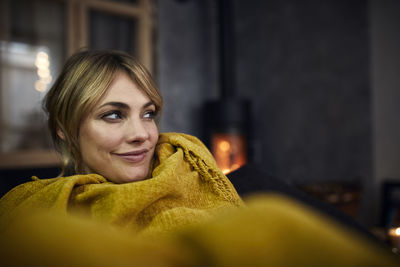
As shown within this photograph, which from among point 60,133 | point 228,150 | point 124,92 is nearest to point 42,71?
point 228,150

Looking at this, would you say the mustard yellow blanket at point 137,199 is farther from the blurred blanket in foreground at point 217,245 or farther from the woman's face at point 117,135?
the blurred blanket in foreground at point 217,245

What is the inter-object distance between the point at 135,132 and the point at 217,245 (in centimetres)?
44

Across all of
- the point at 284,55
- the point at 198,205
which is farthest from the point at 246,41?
the point at 198,205

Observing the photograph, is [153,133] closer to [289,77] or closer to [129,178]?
[129,178]

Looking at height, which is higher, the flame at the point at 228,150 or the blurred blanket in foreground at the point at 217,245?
the blurred blanket in foreground at the point at 217,245

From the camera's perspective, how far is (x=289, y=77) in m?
2.99

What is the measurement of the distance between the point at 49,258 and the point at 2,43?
2.70 meters

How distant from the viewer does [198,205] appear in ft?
2.19

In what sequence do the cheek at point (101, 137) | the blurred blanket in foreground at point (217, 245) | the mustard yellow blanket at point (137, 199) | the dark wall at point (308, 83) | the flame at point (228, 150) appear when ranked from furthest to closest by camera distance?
the flame at point (228, 150)
the dark wall at point (308, 83)
the cheek at point (101, 137)
the mustard yellow blanket at point (137, 199)
the blurred blanket in foreground at point (217, 245)

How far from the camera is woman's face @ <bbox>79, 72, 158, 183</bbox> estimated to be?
66cm

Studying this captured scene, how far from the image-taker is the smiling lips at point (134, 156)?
0.67 m

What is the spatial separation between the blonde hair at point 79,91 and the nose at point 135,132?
0.09 metres

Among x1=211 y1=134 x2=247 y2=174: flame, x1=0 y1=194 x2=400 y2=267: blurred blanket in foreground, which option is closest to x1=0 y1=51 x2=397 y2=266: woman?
x1=0 y1=194 x2=400 y2=267: blurred blanket in foreground

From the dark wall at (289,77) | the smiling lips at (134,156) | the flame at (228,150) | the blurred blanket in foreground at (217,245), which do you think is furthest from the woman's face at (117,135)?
the dark wall at (289,77)
